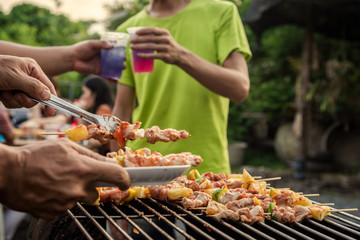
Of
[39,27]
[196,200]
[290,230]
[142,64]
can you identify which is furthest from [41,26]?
[290,230]

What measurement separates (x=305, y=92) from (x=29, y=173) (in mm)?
8691

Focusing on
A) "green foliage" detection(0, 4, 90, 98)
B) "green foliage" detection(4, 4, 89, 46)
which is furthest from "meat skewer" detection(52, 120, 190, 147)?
"green foliage" detection(4, 4, 89, 46)

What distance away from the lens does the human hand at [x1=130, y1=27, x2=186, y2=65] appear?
119 inches

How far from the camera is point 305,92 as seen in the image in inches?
371

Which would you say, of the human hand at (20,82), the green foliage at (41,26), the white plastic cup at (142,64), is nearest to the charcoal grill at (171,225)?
the human hand at (20,82)

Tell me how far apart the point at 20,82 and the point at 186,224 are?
3.75 feet

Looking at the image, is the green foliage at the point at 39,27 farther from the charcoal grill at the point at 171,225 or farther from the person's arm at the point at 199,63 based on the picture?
the charcoal grill at the point at 171,225

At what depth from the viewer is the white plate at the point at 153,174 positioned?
5.76 ft

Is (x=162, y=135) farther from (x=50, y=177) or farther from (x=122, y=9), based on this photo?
(x=122, y=9)

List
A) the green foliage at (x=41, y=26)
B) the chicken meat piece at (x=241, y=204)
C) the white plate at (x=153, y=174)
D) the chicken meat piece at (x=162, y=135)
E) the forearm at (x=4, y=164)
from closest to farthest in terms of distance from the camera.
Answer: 1. the forearm at (x=4, y=164)
2. the white plate at (x=153, y=174)
3. the chicken meat piece at (x=241, y=204)
4. the chicken meat piece at (x=162, y=135)
5. the green foliage at (x=41, y=26)

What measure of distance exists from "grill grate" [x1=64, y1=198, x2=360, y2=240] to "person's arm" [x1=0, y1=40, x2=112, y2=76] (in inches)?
59.7

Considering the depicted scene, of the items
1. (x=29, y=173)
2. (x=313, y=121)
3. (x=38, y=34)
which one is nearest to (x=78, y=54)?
(x=29, y=173)

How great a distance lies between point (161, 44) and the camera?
3.04 m

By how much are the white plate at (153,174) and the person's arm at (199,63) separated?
1385 mm
